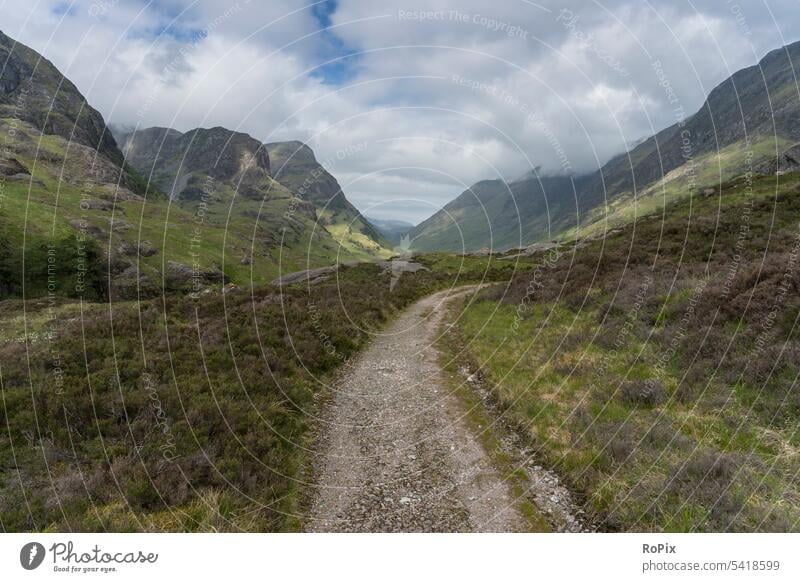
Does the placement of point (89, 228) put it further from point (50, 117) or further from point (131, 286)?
point (50, 117)

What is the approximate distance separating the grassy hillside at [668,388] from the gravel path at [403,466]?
1729 mm

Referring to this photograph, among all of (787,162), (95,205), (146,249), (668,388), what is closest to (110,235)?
A: (146,249)

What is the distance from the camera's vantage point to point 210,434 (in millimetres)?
9633

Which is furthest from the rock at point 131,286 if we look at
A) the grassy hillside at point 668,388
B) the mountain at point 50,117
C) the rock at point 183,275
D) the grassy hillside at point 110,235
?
the mountain at point 50,117

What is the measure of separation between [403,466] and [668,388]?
730cm

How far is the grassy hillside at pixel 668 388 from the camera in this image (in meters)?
6.79

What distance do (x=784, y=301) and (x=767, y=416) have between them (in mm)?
5356

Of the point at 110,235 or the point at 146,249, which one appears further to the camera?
the point at 146,249

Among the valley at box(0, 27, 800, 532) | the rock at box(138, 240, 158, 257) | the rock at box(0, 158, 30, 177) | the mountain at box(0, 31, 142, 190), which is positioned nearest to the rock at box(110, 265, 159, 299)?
the rock at box(138, 240, 158, 257)

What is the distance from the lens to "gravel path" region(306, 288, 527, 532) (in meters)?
7.68

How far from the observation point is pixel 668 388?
→ 10.4 metres
